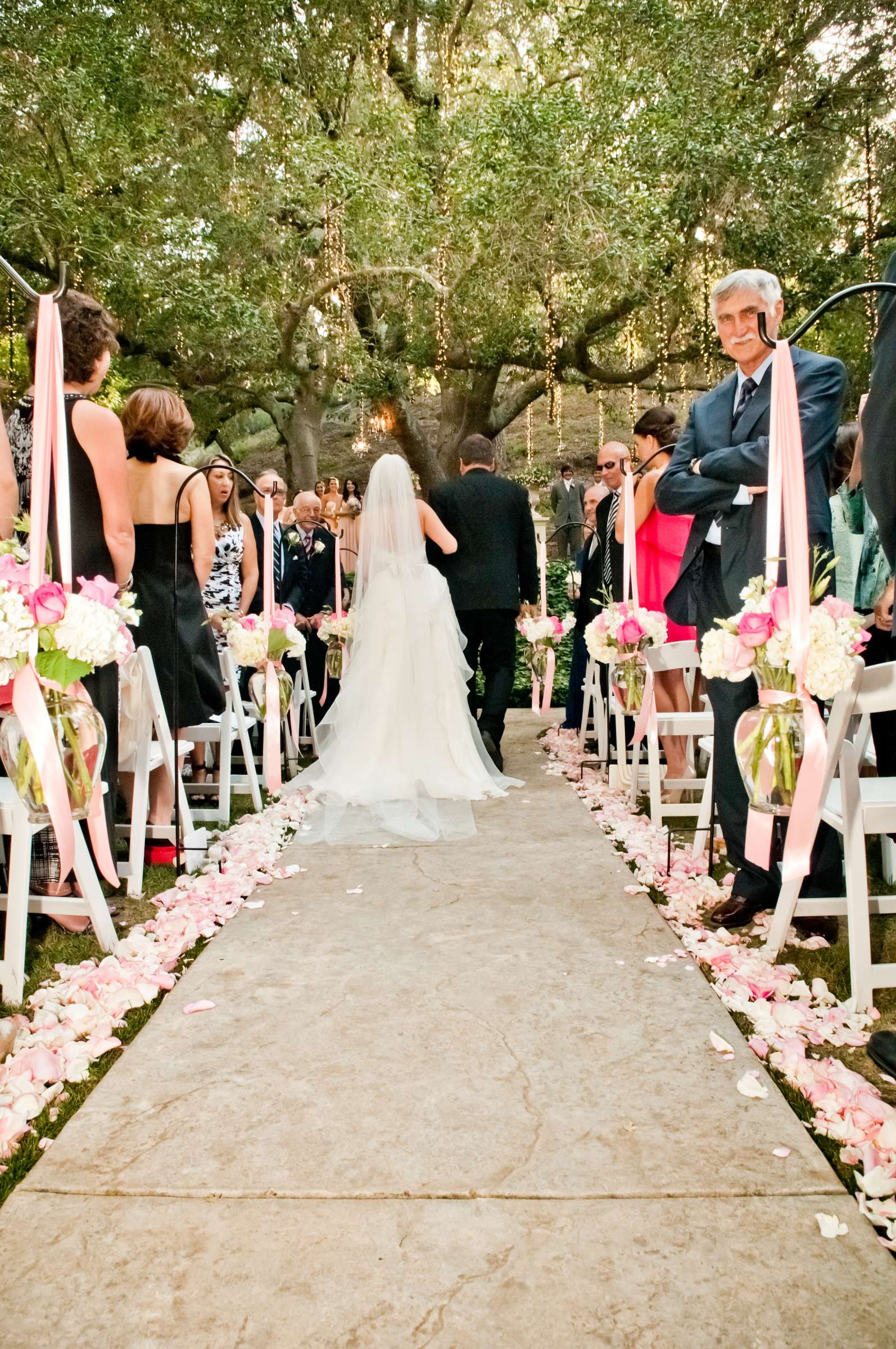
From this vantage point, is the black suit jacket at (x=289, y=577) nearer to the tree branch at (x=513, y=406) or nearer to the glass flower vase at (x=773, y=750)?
the glass flower vase at (x=773, y=750)

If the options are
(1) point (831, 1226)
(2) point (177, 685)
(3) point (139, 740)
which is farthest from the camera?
(3) point (139, 740)

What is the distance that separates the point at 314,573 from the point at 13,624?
513 cm

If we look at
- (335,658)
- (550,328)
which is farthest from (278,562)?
(550,328)

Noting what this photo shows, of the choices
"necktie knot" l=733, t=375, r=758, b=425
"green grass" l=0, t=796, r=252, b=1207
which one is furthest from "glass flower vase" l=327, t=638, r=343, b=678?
"necktie knot" l=733, t=375, r=758, b=425

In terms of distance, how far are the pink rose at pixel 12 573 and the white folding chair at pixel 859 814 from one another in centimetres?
216

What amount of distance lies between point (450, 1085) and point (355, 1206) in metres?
0.50

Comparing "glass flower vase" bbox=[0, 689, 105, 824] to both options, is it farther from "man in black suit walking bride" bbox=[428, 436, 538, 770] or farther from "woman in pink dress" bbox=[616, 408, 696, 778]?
"man in black suit walking bride" bbox=[428, 436, 538, 770]

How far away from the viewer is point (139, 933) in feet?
11.1

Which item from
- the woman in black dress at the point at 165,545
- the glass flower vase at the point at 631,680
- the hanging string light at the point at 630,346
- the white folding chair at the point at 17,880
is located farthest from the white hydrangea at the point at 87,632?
the hanging string light at the point at 630,346

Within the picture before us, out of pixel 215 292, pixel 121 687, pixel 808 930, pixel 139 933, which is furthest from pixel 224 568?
pixel 215 292

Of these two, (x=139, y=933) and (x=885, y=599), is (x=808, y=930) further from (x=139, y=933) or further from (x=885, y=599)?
(x=139, y=933)

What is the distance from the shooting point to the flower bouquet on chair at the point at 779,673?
267 centimetres

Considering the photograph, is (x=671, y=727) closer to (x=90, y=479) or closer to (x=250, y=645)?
(x=250, y=645)

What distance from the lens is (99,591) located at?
9.75 feet
